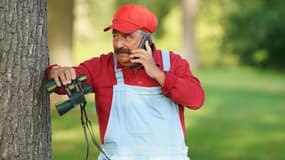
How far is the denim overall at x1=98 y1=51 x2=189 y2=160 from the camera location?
390cm

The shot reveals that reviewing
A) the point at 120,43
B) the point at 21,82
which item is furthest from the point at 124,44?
the point at 21,82

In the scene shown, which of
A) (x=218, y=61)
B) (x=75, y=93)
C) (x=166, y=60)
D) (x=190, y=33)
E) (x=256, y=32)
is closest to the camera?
(x=75, y=93)

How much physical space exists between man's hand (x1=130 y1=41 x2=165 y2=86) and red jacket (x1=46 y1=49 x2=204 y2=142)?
0.11 ft

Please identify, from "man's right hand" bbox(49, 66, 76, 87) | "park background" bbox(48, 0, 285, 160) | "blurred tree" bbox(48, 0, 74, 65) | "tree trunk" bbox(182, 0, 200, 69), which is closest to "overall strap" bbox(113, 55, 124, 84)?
"man's right hand" bbox(49, 66, 76, 87)

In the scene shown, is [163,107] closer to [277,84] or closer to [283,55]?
[277,84]

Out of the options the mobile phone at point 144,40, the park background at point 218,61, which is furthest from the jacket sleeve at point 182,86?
the park background at point 218,61

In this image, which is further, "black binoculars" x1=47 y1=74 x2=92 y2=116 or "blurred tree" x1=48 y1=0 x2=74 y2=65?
"blurred tree" x1=48 y1=0 x2=74 y2=65

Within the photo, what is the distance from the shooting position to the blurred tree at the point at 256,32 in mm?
36188

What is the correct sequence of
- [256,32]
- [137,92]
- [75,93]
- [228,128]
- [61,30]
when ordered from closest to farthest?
[75,93] < [137,92] < [228,128] < [61,30] < [256,32]

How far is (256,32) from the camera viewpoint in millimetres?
36969

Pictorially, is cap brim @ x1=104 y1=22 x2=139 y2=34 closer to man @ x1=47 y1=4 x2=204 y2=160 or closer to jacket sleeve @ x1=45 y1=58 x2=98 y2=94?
man @ x1=47 y1=4 x2=204 y2=160

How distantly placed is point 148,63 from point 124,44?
6.4 inches

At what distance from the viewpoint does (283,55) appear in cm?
3709

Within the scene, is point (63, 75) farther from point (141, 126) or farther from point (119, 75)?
point (141, 126)
